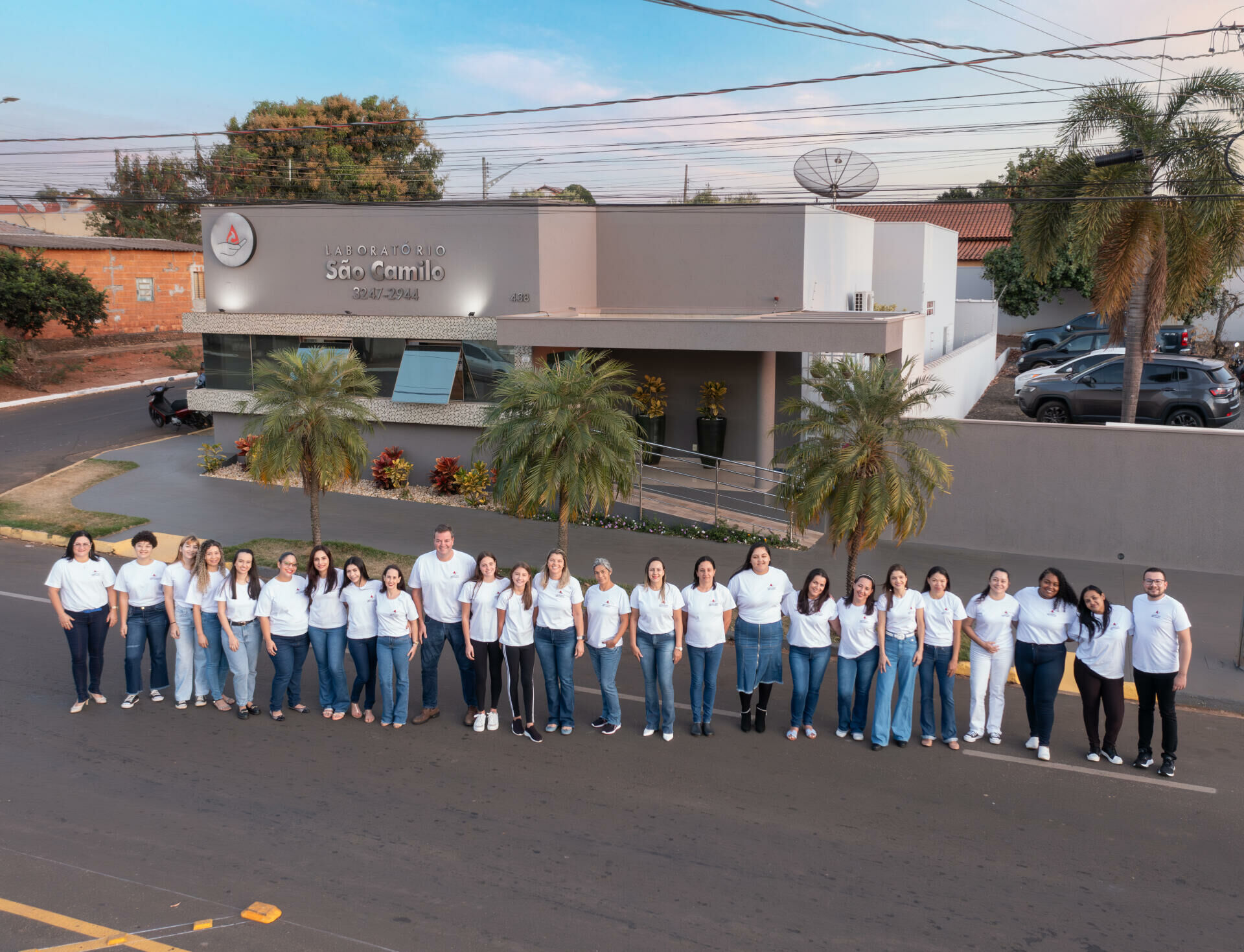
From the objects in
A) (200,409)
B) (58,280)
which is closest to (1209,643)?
(200,409)

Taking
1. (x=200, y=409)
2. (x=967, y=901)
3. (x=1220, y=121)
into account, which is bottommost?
(x=967, y=901)

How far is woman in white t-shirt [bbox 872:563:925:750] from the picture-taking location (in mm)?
8008

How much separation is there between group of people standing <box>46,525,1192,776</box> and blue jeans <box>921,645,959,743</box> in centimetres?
2

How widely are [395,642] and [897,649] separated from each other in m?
3.96

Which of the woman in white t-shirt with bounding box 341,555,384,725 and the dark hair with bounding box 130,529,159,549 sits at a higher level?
the dark hair with bounding box 130,529,159,549

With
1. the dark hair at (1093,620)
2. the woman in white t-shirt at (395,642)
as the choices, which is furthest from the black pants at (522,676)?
the dark hair at (1093,620)

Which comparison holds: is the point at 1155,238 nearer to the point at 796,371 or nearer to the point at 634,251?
the point at 796,371

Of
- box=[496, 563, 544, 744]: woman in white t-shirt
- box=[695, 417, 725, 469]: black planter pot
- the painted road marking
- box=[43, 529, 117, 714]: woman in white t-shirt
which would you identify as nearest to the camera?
the painted road marking

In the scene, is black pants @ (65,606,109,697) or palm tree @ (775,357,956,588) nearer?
black pants @ (65,606,109,697)

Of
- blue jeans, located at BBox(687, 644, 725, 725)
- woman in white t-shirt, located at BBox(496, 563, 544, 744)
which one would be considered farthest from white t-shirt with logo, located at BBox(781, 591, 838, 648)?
woman in white t-shirt, located at BBox(496, 563, 544, 744)

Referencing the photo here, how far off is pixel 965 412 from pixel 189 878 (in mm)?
22953

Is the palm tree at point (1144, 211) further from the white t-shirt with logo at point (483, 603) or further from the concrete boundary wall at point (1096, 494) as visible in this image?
the white t-shirt with logo at point (483, 603)

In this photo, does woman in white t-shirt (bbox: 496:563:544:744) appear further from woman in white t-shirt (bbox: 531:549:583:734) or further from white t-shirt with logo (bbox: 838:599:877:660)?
white t-shirt with logo (bbox: 838:599:877:660)

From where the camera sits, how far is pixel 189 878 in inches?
241
